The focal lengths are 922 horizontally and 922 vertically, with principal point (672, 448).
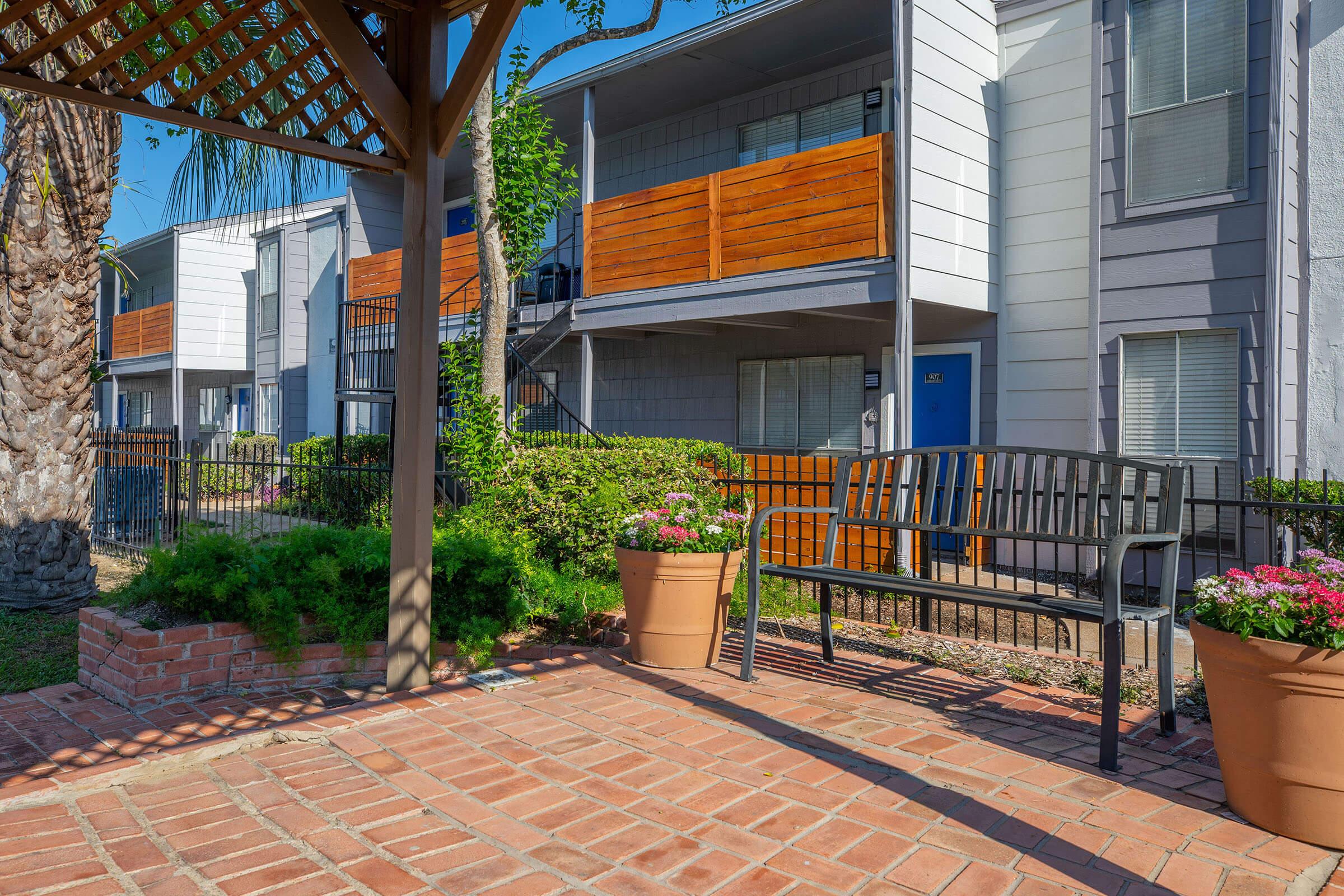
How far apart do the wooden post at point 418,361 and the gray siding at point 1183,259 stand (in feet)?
22.1

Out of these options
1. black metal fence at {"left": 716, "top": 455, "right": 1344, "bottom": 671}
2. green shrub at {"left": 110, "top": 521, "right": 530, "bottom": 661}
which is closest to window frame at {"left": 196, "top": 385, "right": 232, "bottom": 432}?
black metal fence at {"left": 716, "top": 455, "right": 1344, "bottom": 671}

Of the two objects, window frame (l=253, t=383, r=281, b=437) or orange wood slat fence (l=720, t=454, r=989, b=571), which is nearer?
orange wood slat fence (l=720, t=454, r=989, b=571)

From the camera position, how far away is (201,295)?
874 inches

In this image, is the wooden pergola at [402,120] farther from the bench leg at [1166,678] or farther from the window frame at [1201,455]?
the window frame at [1201,455]

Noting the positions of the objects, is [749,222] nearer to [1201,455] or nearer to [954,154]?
[954,154]

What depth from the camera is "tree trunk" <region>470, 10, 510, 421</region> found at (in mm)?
7992

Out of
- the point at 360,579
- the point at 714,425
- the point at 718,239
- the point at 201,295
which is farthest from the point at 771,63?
the point at 201,295

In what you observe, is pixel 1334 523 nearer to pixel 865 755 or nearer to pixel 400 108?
pixel 865 755

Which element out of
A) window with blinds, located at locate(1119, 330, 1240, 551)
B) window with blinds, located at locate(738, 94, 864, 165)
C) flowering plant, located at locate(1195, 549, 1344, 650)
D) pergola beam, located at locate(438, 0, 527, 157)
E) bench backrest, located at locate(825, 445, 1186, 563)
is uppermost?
window with blinds, located at locate(738, 94, 864, 165)

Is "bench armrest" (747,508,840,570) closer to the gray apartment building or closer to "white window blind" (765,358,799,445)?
the gray apartment building

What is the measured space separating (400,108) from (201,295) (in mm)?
20525

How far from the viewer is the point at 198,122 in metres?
3.94

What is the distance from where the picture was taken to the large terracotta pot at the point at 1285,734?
278 cm

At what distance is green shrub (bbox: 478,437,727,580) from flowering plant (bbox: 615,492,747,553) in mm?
1427
